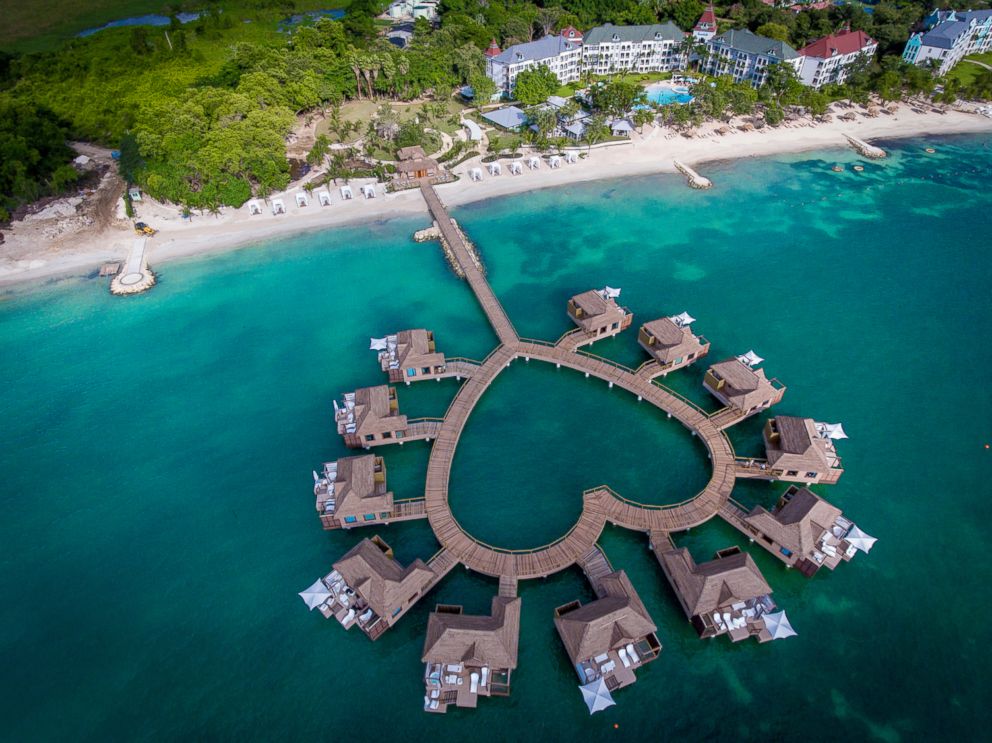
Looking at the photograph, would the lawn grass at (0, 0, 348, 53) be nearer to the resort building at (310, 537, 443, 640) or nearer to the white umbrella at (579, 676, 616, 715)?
the resort building at (310, 537, 443, 640)

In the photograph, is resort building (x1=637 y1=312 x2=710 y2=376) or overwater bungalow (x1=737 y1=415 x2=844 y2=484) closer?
overwater bungalow (x1=737 y1=415 x2=844 y2=484)

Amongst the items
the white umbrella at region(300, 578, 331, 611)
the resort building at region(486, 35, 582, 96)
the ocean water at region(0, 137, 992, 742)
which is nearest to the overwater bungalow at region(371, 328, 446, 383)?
the ocean water at region(0, 137, 992, 742)

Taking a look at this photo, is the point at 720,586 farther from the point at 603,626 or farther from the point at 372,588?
the point at 372,588

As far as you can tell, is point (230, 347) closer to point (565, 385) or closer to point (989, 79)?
point (565, 385)

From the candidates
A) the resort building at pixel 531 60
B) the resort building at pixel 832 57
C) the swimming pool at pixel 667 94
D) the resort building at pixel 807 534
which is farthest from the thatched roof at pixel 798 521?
the resort building at pixel 832 57

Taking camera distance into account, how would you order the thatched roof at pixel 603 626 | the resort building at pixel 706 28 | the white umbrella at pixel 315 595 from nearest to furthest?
the thatched roof at pixel 603 626
the white umbrella at pixel 315 595
the resort building at pixel 706 28

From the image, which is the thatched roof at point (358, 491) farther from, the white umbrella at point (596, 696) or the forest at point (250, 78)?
the forest at point (250, 78)

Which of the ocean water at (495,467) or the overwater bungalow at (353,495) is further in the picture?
the overwater bungalow at (353,495)
